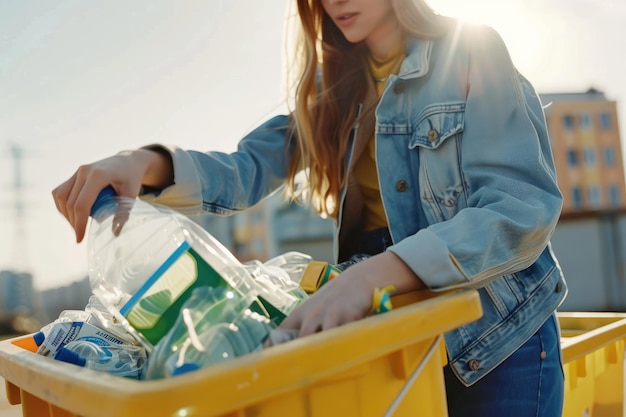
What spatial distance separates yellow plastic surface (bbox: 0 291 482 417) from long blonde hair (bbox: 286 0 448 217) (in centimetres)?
78

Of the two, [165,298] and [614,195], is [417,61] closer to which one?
[165,298]

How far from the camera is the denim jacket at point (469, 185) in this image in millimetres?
1087

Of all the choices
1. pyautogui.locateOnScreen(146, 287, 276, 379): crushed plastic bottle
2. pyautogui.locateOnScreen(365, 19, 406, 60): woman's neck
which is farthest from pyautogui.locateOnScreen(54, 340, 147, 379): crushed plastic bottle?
pyautogui.locateOnScreen(365, 19, 406, 60): woman's neck

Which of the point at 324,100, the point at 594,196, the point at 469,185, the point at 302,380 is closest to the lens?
the point at 302,380

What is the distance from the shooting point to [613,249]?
39.3 feet

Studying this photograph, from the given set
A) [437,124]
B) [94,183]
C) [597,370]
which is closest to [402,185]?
[437,124]

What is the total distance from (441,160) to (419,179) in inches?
3.3

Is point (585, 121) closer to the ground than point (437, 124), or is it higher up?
closer to the ground

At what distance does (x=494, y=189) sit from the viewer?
1.18m

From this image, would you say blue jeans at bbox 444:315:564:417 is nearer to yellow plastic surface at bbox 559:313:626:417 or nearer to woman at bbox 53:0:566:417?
woman at bbox 53:0:566:417

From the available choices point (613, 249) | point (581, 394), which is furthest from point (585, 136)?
point (581, 394)

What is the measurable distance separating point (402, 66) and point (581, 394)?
3.94 feet

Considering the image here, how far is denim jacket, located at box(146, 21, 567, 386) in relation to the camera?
3.57ft

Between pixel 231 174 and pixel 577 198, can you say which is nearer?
pixel 231 174
